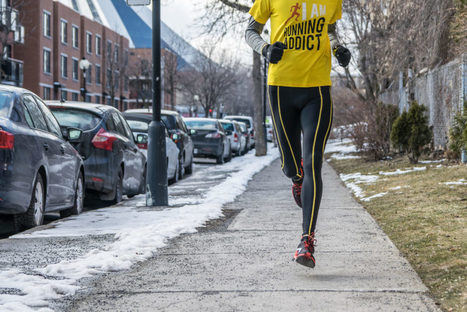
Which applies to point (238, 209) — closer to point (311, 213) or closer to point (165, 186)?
point (165, 186)

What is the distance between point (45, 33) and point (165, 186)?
49989 mm

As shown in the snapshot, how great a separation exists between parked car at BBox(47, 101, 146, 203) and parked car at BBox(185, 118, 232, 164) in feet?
41.9

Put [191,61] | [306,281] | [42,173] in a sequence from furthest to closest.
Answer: [191,61], [42,173], [306,281]

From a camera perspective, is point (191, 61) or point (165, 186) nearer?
point (165, 186)

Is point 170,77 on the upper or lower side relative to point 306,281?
upper

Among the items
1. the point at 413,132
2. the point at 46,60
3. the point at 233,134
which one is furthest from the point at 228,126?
the point at 46,60

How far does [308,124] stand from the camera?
525 centimetres

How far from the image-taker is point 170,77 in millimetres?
72250

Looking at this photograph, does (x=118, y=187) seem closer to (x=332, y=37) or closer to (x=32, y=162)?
(x=32, y=162)

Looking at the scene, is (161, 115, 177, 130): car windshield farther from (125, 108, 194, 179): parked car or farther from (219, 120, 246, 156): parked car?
(219, 120, 246, 156): parked car

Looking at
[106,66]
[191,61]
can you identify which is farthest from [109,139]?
[191,61]

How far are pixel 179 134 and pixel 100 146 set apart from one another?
7.27 meters

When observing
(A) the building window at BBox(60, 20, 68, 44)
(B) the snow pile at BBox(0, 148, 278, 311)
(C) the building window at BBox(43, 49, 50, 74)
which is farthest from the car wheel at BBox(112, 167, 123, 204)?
(A) the building window at BBox(60, 20, 68, 44)

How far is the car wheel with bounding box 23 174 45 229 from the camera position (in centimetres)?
766
